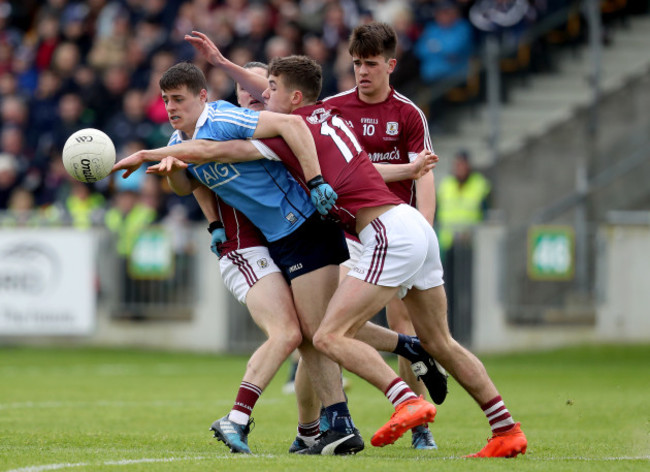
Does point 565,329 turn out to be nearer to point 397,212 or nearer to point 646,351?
point 646,351

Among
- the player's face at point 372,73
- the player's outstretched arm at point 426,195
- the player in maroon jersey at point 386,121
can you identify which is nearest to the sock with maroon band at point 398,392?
the player in maroon jersey at point 386,121

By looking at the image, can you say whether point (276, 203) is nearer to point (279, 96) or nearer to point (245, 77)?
point (279, 96)

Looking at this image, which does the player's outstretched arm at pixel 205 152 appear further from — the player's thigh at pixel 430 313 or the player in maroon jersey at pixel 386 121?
the player's thigh at pixel 430 313

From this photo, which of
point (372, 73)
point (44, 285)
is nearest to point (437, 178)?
point (44, 285)

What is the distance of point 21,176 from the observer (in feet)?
66.6

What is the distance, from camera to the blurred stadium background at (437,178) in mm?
16656

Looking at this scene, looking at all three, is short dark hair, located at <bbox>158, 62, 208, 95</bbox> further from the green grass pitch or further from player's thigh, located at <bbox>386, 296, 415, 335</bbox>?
the green grass pitch

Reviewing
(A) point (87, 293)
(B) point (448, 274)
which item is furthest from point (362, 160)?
(A) point (87, 293)

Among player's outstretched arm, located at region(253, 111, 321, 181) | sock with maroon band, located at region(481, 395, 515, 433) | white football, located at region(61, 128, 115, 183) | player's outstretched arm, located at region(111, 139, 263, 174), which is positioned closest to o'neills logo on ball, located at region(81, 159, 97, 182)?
white football, located at region(61, 128, 115, 183)

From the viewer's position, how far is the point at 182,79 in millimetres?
7730

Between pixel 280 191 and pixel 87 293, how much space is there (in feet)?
33.5

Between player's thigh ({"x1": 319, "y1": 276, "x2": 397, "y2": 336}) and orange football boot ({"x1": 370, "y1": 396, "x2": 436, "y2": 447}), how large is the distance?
615 millimetres

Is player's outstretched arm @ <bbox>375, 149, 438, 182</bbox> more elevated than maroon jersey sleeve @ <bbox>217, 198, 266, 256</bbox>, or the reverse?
player's outstretched arm @ <bbox>375, 149, 438, 182</bbox>

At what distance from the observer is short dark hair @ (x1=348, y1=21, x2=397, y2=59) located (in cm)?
839
